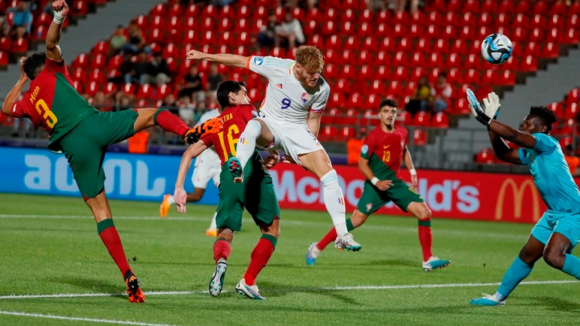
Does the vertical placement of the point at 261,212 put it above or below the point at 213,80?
below

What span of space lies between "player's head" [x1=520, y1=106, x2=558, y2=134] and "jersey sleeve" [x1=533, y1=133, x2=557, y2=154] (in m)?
0.14

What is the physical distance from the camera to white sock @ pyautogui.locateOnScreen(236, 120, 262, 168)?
838 cm

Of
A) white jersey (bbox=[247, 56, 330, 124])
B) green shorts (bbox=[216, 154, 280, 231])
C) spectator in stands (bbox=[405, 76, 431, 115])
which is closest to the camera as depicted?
white jersey (bbox=[247, 56, 330, 124])

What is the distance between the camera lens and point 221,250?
28.4 ft

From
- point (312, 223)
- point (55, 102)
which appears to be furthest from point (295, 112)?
point (312, 223)

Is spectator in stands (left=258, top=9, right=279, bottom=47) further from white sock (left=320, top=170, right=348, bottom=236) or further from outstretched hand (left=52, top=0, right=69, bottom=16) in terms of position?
outstretched hand (left=52, top=0, right=69, bottom=16)

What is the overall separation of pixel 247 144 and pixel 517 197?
13.2m

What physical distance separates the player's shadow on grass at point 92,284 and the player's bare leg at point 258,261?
1185 mm

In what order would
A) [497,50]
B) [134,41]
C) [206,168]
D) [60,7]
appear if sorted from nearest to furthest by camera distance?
[60,7] < [497,50] < [206,168] < [134,41]

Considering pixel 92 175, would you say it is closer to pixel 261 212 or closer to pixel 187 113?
pixel 261 212

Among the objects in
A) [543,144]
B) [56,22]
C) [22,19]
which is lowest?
[543,144]

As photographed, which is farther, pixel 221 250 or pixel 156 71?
pixel 156 71

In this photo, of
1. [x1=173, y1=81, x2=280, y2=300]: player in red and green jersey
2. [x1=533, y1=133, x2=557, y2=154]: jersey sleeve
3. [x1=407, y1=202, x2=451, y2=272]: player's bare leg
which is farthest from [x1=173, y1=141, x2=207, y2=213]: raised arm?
[x1=407, y1=202, x2=451, y2=272]: player's bare leg

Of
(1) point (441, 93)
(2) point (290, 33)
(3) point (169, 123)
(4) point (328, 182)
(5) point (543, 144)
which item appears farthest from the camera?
(2) point (290, 33)
